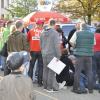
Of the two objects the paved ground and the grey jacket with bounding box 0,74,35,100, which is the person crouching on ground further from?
the paved ground

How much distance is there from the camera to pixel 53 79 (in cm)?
1087

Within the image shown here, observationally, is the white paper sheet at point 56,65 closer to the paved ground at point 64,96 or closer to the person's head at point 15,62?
the paved ground at point 64,96

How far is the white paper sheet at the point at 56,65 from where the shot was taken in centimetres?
1058

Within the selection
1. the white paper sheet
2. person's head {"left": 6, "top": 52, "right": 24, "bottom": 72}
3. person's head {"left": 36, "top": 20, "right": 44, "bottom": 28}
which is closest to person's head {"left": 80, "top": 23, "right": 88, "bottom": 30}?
the white paper sheet

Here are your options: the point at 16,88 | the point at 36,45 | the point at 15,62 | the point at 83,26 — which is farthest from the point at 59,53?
the point at 16,88

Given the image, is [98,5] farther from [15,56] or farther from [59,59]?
[15,56]

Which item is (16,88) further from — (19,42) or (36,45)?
(36,45)

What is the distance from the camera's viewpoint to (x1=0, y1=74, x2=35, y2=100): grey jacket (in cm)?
413

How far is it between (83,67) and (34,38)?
1553 millimetres

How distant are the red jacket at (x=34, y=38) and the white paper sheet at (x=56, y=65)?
3.07ft

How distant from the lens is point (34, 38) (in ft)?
37.5

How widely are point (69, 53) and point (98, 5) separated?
21.8 metres

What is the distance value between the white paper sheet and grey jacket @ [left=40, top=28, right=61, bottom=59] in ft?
0.40

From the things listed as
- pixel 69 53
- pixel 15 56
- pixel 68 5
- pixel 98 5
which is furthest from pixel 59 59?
pixel 68 5
